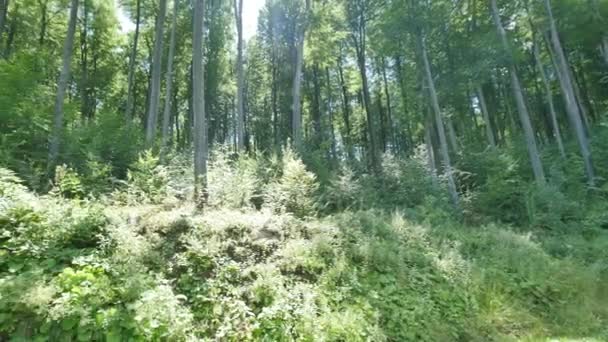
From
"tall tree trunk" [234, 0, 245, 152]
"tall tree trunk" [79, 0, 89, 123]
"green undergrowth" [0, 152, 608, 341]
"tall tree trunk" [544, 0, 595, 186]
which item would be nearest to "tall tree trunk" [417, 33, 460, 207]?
"green undergrowth" [0, 152, 608, 341]

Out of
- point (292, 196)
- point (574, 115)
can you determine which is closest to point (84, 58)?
point (292, 196)

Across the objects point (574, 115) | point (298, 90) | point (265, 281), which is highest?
point (298, 90)

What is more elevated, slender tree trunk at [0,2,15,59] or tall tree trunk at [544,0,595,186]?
slender tree trunk at [0,2,15,59]

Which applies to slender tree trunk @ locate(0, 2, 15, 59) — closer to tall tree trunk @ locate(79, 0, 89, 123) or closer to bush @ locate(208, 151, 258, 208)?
tall tree trunk @ locate(79, 0, 89, 123)

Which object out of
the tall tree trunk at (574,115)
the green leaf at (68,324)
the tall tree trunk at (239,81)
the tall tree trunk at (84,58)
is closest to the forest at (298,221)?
the green leaf at (68,324)

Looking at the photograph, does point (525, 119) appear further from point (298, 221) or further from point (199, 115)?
point (199, 115)

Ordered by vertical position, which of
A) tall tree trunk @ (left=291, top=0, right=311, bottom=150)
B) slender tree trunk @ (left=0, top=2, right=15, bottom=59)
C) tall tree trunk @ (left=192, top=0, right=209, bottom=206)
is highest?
slender tree trunk @ (left=0, top=2, right=15, bottom=59)

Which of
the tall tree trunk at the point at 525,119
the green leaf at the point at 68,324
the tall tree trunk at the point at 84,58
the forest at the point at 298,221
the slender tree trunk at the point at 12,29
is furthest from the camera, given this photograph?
the tall tree trunk at the point at 84,58

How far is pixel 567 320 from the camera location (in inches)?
191

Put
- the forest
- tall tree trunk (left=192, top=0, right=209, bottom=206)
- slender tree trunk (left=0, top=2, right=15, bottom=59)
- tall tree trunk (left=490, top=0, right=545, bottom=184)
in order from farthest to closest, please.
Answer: slender tree trunk (left=0, top=2, right=15, bottom=59), tall tree trunk (left=490, top=0, right=545, bottom=184), tall tree trunk (left=192, top=0, right=209, bottom=206), the forest

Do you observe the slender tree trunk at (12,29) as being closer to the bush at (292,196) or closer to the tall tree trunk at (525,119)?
the bush at (292,196)

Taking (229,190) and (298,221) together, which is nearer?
(298,221)

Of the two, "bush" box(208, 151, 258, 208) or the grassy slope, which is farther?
"bush" box(208, 151, 258, 208)

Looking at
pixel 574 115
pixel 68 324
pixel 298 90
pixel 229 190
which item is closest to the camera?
pixel 68 324
